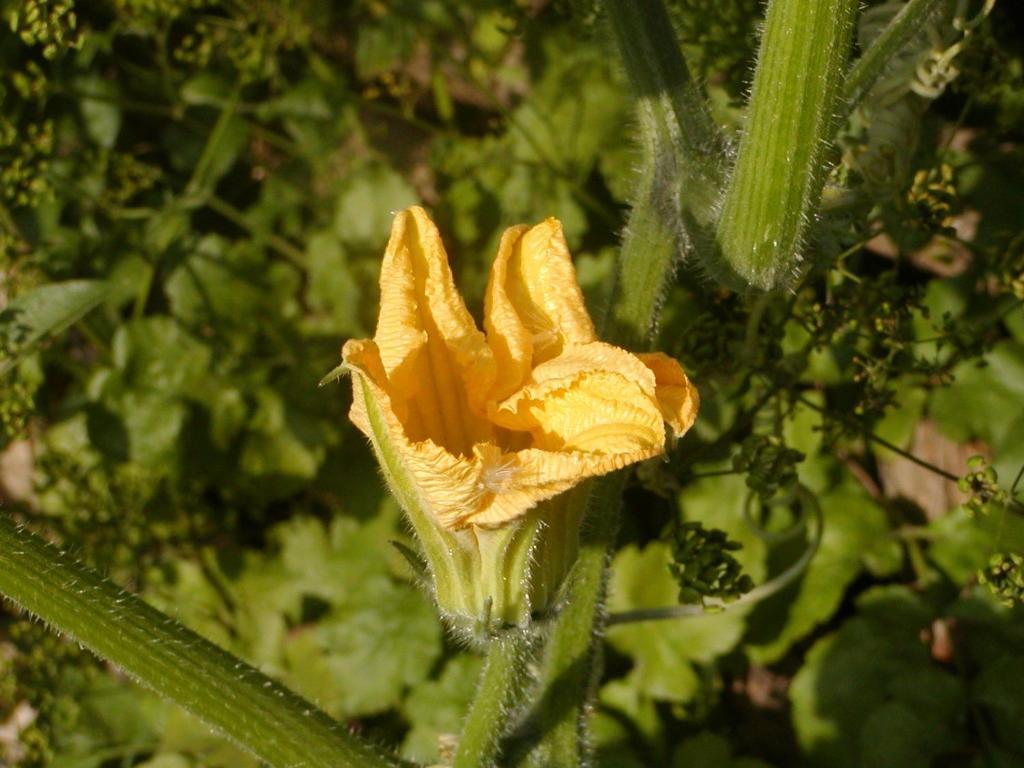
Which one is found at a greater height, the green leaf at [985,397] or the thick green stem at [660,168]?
the thick green stem at [660,168]

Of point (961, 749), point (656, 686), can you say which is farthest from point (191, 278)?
point (961, 749)

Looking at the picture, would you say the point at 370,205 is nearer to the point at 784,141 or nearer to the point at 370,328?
the point at 370,328

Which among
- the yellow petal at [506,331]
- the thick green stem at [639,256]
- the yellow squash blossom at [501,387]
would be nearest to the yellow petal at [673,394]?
the yellow squash blossom at [501,387]

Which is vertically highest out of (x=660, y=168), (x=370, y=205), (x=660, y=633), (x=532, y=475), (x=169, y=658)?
(x=660, y=168)

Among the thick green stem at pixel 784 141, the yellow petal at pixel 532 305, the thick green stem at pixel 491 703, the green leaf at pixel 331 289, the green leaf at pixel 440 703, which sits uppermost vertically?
the thick green stem at pixel 784 141

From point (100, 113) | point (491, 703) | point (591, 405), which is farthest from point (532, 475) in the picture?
point (100, 113)

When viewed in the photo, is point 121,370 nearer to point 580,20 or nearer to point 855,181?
point 580,20

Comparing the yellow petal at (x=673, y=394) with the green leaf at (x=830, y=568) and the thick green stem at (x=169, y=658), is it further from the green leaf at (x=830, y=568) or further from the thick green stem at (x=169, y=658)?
the green leaf at (x=830, y=568)
